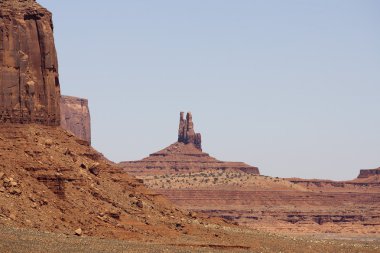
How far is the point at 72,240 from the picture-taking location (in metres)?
61.7

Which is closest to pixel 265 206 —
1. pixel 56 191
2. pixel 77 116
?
pixel 77 116

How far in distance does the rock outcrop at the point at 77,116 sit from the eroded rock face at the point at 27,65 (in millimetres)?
88240

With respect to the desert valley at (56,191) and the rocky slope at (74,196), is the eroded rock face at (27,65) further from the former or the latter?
the rocky slope at (74,196)

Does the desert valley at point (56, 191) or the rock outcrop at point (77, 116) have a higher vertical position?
the rock outcrop at point (77, 116)

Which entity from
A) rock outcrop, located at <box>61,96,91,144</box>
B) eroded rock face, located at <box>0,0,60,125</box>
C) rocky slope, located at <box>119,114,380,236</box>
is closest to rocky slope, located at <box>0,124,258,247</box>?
eroded rock face, located at <box>0,0,60,125</box>

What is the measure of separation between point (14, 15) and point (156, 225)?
16.8m

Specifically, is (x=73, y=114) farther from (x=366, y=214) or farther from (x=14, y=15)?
(x=14, y=15)

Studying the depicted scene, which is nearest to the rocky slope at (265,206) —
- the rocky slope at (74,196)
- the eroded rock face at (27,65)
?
the rocky slope at (74,196)

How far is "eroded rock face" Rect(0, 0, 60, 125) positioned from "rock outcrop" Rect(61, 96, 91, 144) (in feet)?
290

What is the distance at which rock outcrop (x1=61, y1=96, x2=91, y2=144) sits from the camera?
578ft

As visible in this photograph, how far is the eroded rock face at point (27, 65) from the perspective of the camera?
8031 centimetres

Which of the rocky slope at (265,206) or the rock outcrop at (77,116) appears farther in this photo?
the rocky slope at (265,206)

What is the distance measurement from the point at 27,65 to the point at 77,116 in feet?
329

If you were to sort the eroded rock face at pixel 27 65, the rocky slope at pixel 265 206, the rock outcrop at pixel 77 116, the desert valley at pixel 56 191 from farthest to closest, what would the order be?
the rocky slope at pixel 265 206 < the rock outcrop at pixel 77 116 < the eroded rock face at pixel 27 65 < the desert valley at pixel 56 191
